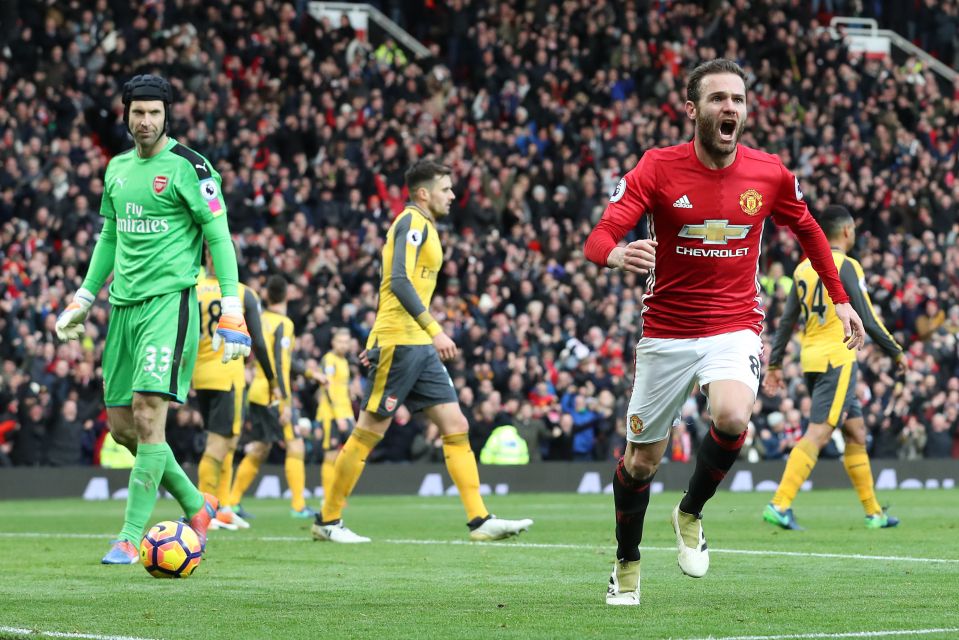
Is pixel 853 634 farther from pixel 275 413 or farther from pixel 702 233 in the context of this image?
pixel 275 413

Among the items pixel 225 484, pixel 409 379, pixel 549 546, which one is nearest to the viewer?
pixel 549 546

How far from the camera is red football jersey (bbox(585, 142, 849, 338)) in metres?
7.03

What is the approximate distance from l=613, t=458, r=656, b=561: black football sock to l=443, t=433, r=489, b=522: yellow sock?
13.6ft

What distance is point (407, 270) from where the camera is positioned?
11.2 metres

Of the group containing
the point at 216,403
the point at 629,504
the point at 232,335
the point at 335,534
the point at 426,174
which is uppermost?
the point at 426,174

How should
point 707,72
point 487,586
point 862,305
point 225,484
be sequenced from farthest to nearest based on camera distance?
1. point 225,484
2. point 862,305
3. point 487,586
4. point 707,72

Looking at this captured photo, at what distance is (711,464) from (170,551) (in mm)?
2941

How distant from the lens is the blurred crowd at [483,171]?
22.0 metres

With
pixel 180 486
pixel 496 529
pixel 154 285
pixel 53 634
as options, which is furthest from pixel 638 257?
pixel 496 529

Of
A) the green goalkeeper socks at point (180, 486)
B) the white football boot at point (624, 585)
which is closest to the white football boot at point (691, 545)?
the white football boot at point (624, 585)

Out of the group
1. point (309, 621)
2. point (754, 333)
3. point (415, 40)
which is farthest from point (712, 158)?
point (415, 40)

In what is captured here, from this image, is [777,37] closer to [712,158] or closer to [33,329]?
[33,329]

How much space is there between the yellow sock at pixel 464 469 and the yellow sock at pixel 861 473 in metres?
3.78

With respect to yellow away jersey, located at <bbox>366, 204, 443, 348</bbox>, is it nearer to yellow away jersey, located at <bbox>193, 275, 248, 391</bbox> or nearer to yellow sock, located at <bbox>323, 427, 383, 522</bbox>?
yellow sock, located at <bbox>323, 427, 383, 522</bbox>
